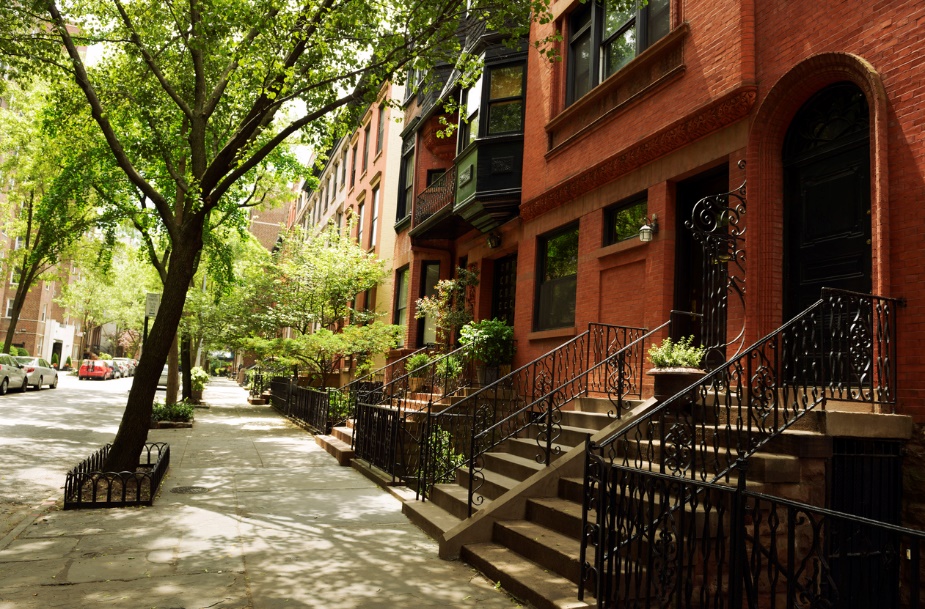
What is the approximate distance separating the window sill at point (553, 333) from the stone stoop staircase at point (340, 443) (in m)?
3.88

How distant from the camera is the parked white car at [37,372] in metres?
28.1

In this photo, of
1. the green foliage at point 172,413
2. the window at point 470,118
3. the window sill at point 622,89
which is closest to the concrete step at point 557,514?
the window sill at point 622,89

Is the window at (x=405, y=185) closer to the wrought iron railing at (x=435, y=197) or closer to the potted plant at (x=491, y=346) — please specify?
the wrought iron railing at (x=435, y=197)

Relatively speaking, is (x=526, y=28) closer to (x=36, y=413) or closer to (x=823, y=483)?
(x=823, y=483)

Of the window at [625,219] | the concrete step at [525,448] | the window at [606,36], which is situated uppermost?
the window at [606,36]

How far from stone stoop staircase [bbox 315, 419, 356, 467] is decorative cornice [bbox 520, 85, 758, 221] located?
5581 millimetres

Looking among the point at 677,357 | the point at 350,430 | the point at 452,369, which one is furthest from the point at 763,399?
the point at 350,430

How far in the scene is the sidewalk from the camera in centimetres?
507

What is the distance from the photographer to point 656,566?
4.34 meters

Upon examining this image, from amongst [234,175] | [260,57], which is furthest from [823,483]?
[260,57]

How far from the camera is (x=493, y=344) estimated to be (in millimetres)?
12281

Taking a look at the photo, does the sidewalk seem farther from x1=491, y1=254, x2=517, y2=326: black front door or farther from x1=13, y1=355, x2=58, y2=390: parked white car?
x1=13, y1=355, x2=58, y2=390: parked white car

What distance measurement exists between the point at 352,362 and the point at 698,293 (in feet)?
51.8

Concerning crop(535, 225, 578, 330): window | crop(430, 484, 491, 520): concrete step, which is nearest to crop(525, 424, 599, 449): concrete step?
crop(430, 484, 491, 520): concrete step
